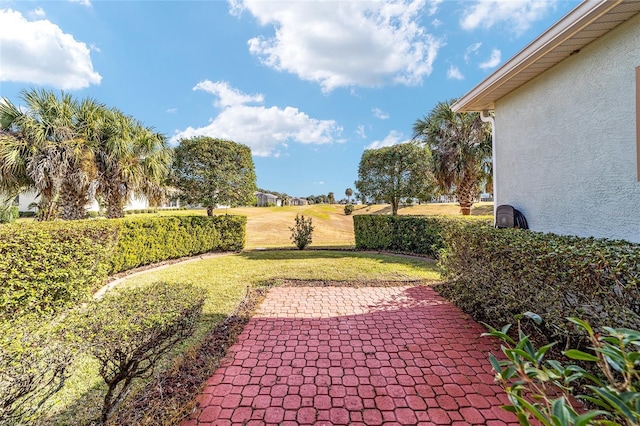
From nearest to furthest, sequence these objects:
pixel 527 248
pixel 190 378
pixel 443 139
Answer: pixel 190 378 < pixel 527 248 < pixel 443 139

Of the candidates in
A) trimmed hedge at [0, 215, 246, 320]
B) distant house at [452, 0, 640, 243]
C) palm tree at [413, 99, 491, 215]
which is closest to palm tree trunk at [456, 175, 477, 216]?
palm tree at [413, 99, 491, 215]

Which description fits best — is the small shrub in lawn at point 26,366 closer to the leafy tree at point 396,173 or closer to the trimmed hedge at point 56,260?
the trimmed hedge at point 56,260

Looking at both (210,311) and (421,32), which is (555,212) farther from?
(421,32)

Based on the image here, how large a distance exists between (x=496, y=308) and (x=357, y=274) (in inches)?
155

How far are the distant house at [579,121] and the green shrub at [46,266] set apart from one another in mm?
8007

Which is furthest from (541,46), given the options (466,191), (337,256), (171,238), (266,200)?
(266,200)

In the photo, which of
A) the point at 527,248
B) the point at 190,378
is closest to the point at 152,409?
the point at 190,378

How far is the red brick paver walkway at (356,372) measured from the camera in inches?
94.0

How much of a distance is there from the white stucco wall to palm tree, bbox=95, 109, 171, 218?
425 inches

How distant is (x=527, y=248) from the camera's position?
3.07 m

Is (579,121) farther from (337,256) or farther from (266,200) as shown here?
(266,200)

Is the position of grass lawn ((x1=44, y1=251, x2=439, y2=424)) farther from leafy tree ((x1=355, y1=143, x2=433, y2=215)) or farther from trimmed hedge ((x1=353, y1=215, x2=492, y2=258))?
leafy tree ((x1=355, y1=143, x2=433, y2=215))

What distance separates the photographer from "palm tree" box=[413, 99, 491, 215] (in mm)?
12391

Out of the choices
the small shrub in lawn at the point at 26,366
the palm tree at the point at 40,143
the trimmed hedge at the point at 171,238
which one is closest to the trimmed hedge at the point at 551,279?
the small shrub in lawn at the point at 26,366
